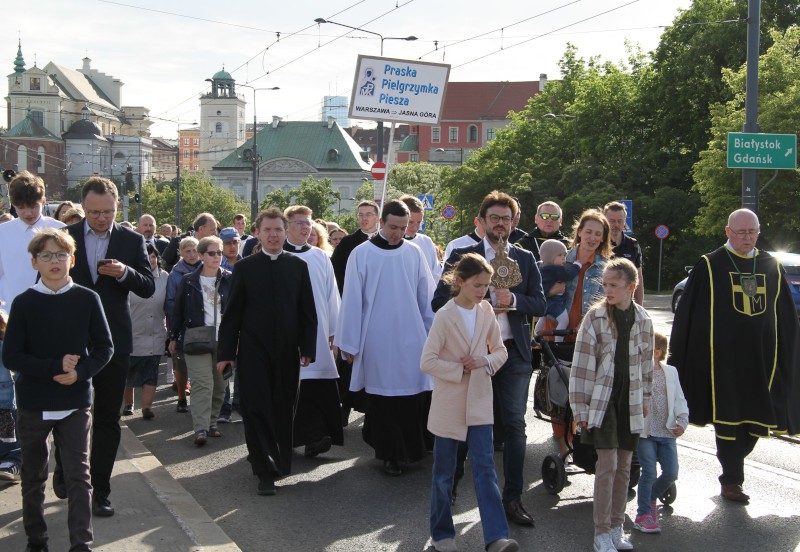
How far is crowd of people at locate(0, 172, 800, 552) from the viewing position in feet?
17.7

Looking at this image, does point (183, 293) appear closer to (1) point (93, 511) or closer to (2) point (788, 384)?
(1) point (93, 511)

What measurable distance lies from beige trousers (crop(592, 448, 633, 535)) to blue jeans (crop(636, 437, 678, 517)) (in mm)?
459

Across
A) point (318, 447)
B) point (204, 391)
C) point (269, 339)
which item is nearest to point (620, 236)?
point (318, 447)

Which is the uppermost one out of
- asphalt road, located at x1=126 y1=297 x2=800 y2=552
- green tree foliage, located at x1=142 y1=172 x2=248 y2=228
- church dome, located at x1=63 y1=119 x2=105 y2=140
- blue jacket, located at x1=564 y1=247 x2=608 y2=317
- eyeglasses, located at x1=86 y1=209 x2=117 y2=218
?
church dome, located at x1=63 y1=119 x2=105 y2=140

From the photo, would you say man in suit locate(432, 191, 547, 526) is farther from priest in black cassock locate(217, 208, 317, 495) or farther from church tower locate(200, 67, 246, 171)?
church tower locate(200, 67, 246, 171)

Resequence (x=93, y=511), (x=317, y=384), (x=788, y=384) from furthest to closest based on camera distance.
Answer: (x=317, y=384) < (x=788, y=384) < (x=93, y=511)

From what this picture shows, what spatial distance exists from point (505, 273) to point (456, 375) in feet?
3.67

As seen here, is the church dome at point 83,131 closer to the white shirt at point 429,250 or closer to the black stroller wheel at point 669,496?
the white shirt at point 429,250

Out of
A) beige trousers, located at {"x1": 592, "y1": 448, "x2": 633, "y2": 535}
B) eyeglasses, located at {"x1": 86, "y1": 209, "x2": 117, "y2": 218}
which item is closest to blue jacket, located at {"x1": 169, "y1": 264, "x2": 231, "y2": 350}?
eyeglasses, located at {"x1": 86, "y1": 209, "x2": 117, "y2": 218}

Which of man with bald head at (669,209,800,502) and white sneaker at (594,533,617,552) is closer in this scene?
white sneaker at (594,533,617,552)

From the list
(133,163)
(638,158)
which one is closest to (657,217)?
(638,158)

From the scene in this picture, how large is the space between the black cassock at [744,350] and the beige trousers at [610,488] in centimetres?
171

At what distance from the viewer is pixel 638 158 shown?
47906 millimetres

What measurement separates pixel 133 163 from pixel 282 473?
14509 centimetres
